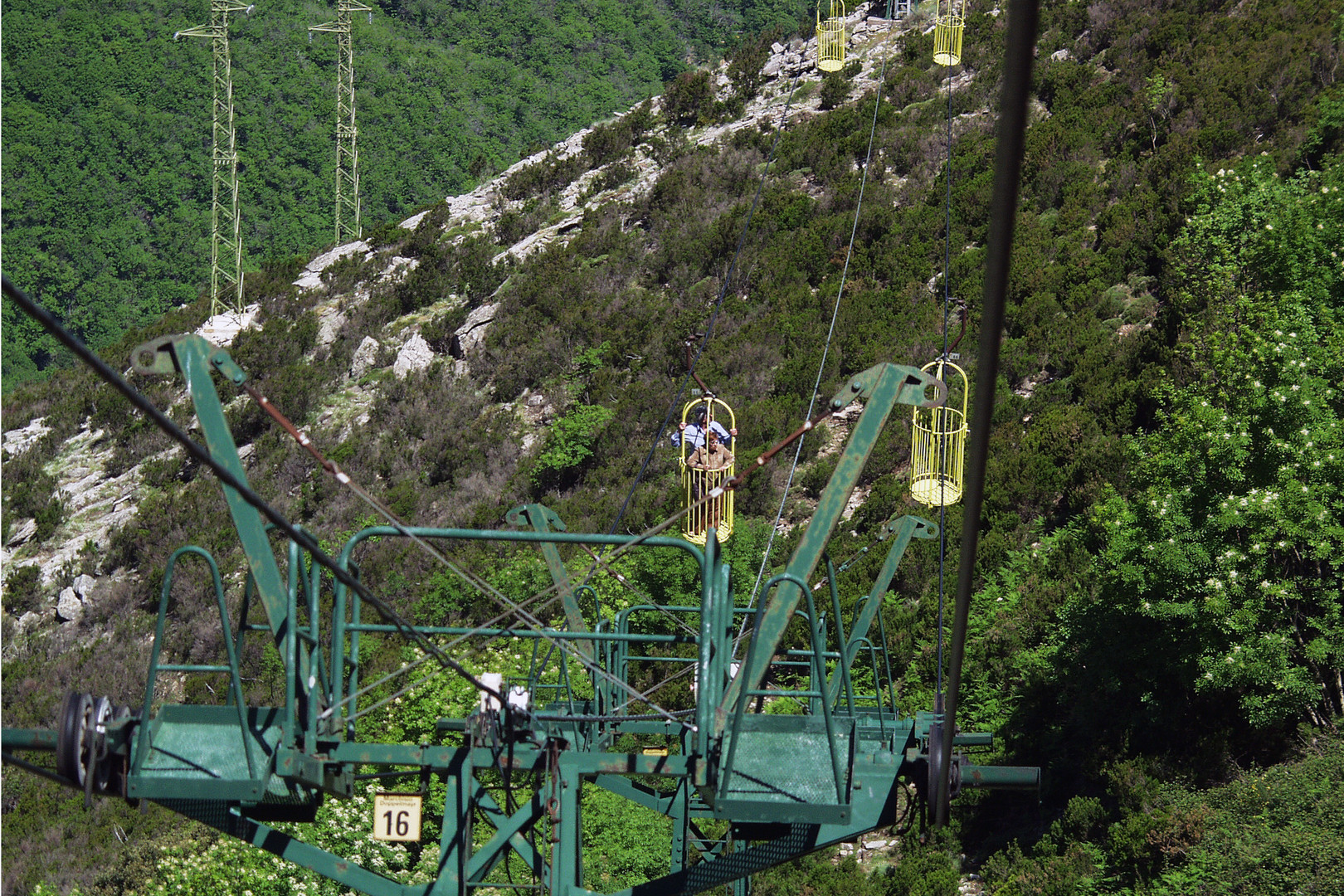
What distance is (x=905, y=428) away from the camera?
2411 cm

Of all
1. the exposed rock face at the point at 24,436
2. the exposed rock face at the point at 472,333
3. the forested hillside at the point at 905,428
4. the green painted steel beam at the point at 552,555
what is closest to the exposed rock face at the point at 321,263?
the forested hillside at the point at 905,428

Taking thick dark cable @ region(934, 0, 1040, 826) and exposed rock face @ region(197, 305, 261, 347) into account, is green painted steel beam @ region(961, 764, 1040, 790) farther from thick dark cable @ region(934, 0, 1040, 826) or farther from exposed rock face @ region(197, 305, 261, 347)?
exposed rock face @ region(197, 305, 261, 347)

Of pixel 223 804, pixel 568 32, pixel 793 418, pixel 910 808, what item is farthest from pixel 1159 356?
pixel 568 32

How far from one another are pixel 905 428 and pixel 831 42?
1136cm

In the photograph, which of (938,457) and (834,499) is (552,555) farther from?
(938,457)

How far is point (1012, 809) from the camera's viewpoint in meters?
17.7

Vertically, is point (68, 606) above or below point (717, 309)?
below

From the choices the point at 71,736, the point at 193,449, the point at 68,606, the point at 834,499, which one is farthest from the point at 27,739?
the point at 68,606

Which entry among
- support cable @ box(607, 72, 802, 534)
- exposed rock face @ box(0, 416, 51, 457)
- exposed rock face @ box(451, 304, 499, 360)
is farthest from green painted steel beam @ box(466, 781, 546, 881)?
exposed rock face @ box(0, 416, 51, 457)

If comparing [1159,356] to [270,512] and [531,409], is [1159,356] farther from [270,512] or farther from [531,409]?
[270,512]

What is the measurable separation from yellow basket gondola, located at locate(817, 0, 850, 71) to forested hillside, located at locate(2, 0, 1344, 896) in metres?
A: 1.39

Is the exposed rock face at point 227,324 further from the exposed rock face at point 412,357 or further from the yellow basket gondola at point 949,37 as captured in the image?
the yellow basket gondola at point 949,37

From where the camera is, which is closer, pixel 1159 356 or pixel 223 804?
pixel 223 804

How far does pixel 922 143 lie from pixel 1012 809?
20194 millimetres
